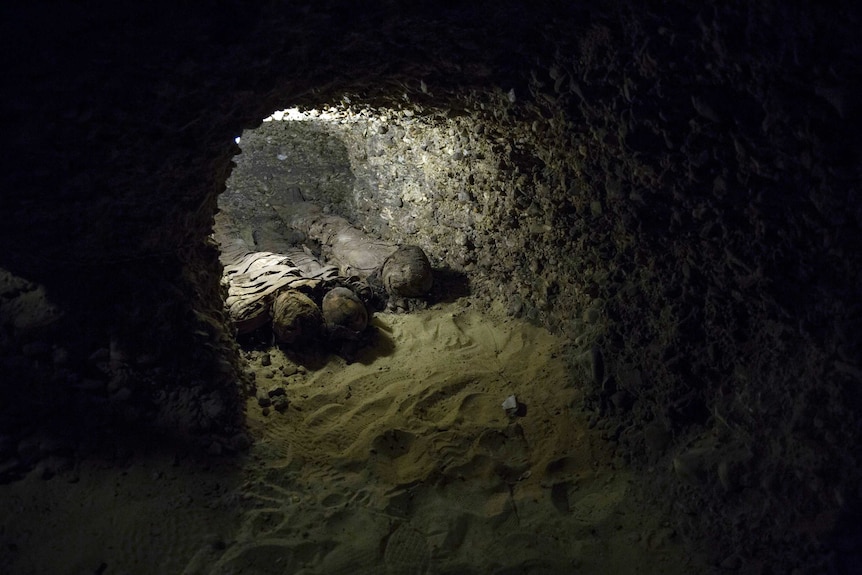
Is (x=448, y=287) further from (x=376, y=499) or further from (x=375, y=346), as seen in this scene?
→ (x=376, y=499)

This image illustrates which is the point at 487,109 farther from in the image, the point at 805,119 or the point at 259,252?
the point at 259,252

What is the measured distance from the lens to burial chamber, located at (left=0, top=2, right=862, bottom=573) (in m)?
1.98

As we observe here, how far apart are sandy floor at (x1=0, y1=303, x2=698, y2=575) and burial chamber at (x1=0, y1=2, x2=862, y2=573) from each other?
0.56 ft

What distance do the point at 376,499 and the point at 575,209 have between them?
72.3 inches

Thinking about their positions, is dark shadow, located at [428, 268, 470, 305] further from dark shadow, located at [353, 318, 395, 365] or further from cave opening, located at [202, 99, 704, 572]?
dark shadow, located at [353, 318, 395, 365]

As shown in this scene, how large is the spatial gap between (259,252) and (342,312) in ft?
3.72

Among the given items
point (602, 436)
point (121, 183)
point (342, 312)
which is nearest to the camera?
point (121, 183)

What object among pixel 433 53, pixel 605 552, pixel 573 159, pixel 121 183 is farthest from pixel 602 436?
pixel 121 183

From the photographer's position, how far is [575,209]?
337 cm

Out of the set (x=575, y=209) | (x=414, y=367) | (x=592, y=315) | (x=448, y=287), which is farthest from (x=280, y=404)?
(x=575, y=209)

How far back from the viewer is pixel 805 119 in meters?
1.90

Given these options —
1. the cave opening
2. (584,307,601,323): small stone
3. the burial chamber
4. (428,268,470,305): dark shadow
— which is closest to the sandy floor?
the cave opening

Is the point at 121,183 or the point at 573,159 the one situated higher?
the point at 121,183

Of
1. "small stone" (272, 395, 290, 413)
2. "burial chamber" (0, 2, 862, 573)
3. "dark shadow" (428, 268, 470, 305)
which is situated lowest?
"dark shadow" (428, 268, 470, 305)
